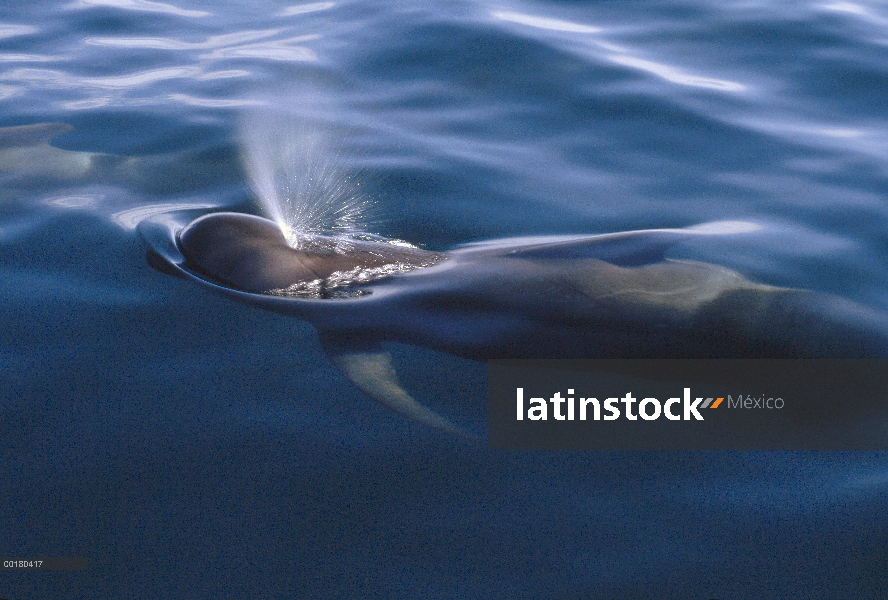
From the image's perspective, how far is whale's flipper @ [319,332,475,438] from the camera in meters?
4.63

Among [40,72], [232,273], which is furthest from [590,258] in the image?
[40,72]

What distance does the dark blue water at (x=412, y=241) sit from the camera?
12.5 feet

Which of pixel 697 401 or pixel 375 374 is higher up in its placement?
pixel 375 374

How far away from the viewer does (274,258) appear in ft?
19.1

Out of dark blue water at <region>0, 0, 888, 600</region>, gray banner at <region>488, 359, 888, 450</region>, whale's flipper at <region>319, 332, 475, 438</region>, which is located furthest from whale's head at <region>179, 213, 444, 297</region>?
gray banner at <region>488, 359, 888, 450</region>

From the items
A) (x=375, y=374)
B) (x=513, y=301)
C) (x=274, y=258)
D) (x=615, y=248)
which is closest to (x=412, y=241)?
(x=274, y=258)

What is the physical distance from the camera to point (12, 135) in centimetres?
829

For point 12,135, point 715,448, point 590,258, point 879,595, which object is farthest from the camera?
point 12,135

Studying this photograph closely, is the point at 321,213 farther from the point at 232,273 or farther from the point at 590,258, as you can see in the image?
the point at 590,258

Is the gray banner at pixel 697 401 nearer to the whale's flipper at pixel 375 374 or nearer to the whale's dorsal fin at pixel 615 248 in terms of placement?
the whale's flipper at pixel 375 374

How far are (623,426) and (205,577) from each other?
222 centimetres

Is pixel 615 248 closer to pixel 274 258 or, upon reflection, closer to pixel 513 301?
pixel 513 301

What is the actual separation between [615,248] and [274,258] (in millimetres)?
2076

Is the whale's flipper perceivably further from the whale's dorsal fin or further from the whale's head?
the whale's dorsal fin
